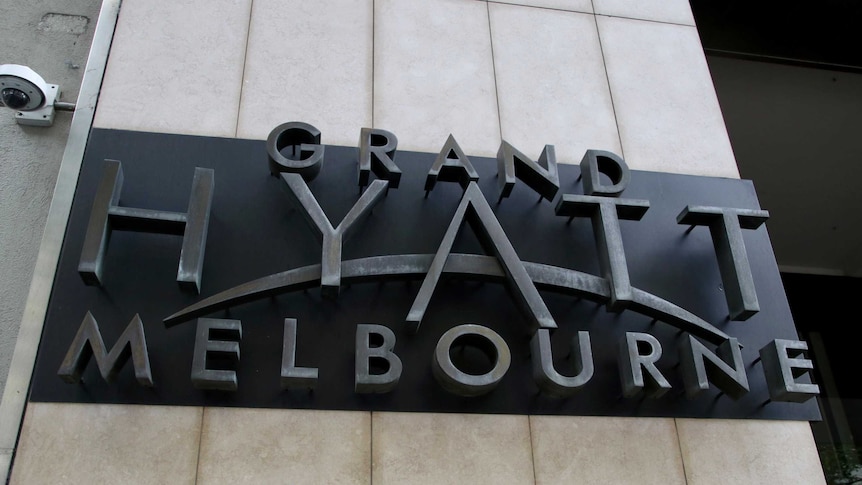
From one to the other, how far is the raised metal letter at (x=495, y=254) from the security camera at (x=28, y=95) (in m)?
2.48

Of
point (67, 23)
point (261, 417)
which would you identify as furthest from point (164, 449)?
point (67, 23)

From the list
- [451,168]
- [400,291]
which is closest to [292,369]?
[400,291]

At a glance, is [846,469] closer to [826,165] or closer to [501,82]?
[826,165]

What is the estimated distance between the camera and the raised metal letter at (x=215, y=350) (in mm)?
3521

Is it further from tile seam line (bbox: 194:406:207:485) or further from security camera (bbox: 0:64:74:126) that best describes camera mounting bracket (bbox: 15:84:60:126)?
tile seam line (bbox: 194:406:207:485)

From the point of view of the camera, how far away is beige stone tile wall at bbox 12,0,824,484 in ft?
11.8

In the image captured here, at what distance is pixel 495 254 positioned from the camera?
159 inches

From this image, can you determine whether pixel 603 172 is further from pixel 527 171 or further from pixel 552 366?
pixel 552 366

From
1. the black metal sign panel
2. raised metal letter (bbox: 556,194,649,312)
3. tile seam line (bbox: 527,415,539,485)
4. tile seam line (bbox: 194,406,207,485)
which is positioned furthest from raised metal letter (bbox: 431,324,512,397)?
tile seam line (bbox: 194,406,207,485)

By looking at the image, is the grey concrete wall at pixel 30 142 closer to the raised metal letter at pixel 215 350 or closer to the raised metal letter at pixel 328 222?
the raised metal letter at pixel 215 350

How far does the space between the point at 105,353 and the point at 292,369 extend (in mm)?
883

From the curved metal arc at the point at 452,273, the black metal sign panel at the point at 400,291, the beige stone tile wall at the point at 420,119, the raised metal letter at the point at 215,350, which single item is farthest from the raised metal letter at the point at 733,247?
the raised metal letter at the point at 215,350

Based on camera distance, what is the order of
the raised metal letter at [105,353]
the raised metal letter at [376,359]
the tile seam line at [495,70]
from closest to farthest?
the raised metal letter at [105,353], the raised metal letter at [376,359], the tile seam line at [495,70]

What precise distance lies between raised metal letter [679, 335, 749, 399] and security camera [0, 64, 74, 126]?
3.86 metres
